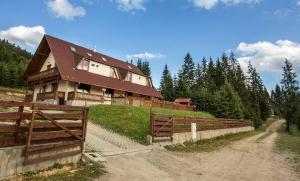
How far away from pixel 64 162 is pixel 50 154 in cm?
69

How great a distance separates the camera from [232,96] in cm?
4350

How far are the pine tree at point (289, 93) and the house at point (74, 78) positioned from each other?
1409 inches

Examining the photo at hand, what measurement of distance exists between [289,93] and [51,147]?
2502 inches

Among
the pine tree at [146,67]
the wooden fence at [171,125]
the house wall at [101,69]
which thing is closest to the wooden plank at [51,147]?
the wooden fence at [171,125]

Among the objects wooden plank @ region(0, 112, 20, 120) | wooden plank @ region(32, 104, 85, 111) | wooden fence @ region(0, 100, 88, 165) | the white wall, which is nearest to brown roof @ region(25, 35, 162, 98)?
the white wall

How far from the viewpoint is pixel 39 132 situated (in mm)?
7965

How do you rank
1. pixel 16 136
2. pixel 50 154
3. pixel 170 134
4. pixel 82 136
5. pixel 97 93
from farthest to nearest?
pixel 97 93 → pixel 170 134 → pixel 82 136 → pixel 50 154 → pixel 16 136

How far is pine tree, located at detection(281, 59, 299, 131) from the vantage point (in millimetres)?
53862

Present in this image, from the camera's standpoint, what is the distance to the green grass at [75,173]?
716cm

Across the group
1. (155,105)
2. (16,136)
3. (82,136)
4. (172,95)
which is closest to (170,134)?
(82,136)

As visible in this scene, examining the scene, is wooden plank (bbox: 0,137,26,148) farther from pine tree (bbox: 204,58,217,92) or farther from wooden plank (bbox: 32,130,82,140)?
pine tree (bbox: 204,58,217,92)

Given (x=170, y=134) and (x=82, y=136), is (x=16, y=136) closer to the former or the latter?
(x=82, y=136)

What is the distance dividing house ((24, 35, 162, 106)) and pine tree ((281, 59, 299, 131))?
35797 millimetres

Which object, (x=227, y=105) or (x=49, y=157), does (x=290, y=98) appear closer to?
(x=227, y=105)
